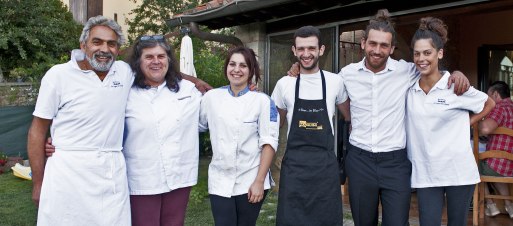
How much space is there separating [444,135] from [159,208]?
5.68 ft

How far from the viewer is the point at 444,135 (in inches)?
114

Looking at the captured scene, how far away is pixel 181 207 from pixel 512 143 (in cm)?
336

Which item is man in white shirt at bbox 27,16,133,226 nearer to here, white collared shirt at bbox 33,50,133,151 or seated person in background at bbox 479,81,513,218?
white collared shirt at bbox 33,50,133,151

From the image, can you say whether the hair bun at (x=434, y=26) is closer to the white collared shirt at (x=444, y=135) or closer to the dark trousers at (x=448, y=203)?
the white collared shirt at (x=444, y=135)

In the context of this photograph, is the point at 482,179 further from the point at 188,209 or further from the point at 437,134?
the point at 188,209

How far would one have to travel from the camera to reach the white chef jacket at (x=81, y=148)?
260cm

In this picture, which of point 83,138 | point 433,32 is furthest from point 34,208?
point 433,32

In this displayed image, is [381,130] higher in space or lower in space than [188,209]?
higher

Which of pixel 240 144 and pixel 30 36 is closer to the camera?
pixel 240 144

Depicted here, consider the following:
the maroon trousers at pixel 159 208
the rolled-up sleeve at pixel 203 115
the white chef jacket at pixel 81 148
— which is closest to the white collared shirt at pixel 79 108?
the white chef jacket at pixel 81 148

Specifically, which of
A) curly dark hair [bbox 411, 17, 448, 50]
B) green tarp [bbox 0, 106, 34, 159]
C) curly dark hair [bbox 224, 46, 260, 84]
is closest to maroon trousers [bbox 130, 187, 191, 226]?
curly dark hair [bbox 224, 46, 260, 84]

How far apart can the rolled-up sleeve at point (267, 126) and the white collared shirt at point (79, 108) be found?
804mm

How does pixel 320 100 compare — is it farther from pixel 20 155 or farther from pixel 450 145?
pixel 20 155

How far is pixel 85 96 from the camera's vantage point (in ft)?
8.59
